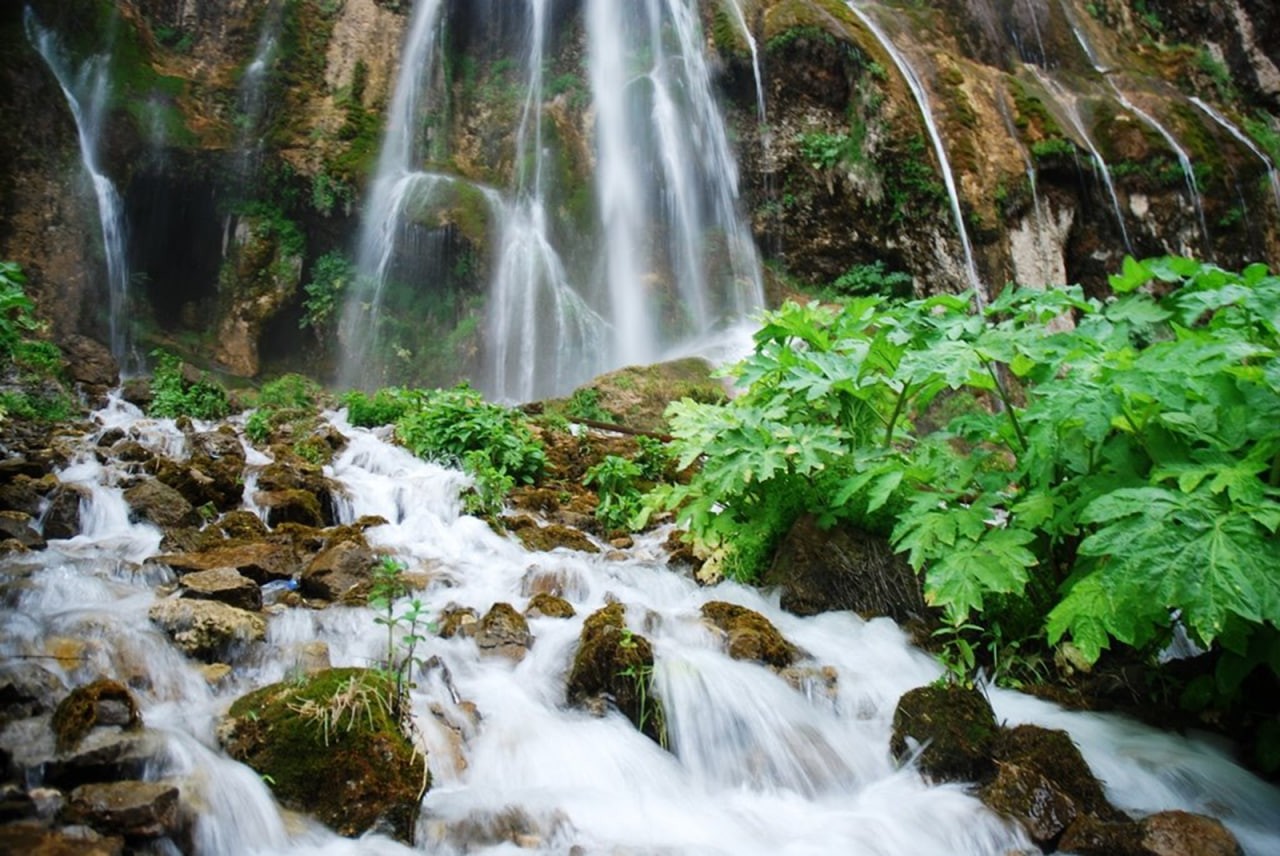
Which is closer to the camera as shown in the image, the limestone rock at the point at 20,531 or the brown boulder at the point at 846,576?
the brown boulder at the point at 846,576

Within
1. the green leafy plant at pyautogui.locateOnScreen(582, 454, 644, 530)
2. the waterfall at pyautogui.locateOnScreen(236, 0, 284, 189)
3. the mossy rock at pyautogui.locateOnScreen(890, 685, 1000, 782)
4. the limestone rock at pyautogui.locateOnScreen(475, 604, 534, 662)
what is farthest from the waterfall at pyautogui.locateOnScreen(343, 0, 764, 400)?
the mossy rock at pyautogui.locateOnScreen(890, 685, 1000, 782)

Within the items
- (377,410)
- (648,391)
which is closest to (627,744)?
(377,410)

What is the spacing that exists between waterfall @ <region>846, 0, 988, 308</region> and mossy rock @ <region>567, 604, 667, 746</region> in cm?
1145

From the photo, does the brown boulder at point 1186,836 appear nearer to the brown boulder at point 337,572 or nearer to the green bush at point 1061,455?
the green bush at point 1061,455

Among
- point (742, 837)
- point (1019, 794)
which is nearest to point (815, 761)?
point (742, 837)

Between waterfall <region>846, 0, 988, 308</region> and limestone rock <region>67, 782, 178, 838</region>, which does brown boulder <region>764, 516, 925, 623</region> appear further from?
waterfall <region>846, 0, 988, 308</region>

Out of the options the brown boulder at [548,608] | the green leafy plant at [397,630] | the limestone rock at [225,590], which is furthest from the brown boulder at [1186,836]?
the limestone rock at [225,590]

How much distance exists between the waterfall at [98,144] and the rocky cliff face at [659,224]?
0.20 meters

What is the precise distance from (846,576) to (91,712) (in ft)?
11.0

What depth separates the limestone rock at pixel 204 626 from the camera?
127 inches

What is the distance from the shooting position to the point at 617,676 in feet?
10.9

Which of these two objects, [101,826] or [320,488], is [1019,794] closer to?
[101,826]

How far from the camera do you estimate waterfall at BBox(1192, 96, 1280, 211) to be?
51.4ft

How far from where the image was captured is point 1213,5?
19797 mm
